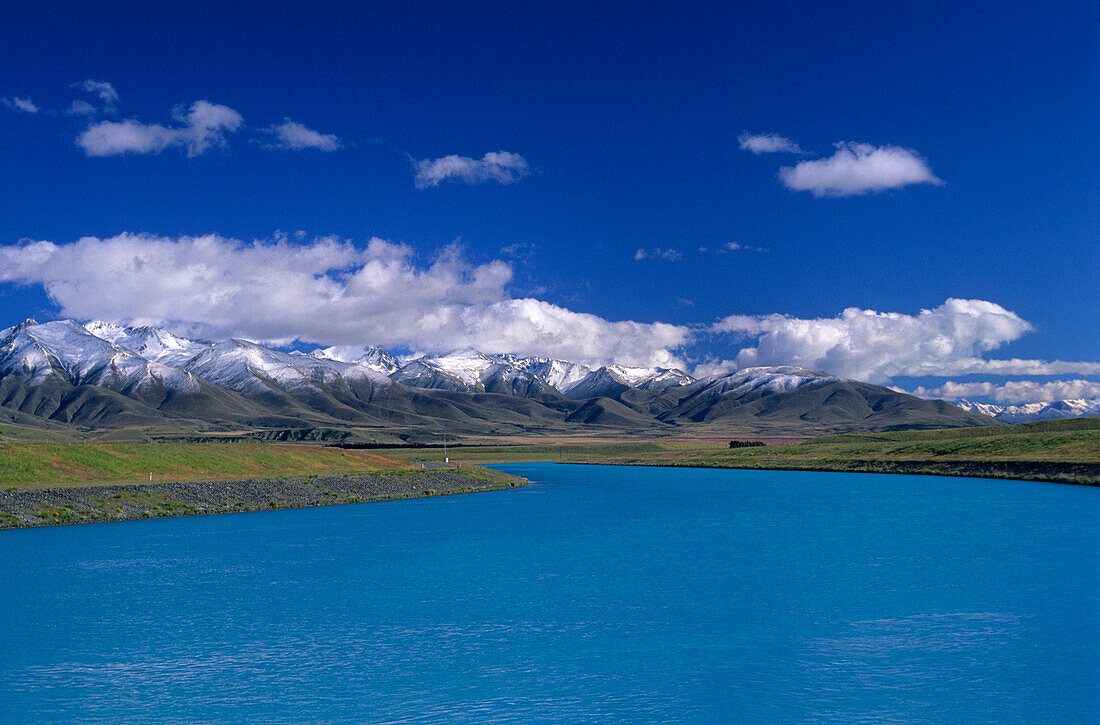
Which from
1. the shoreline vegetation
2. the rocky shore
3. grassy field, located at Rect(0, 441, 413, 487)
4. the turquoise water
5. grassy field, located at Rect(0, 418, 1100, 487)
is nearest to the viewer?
the turquoise water

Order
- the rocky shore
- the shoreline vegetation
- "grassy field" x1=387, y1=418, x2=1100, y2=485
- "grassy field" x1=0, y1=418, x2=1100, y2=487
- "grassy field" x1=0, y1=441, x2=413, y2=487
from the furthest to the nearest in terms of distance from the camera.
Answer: "grassy field" x1=387, y1=418, x2=1100, y2=485 → "grassy field" x1=0, y1=418, x2=1100, y2=487 → "grassy field" x1=0, y1=441, x2=413, y2=487 → the shoreline vegetation → the rocky shore

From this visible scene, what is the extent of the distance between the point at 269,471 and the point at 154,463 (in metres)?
12.0

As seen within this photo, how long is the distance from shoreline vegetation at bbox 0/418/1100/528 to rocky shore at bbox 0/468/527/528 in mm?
99

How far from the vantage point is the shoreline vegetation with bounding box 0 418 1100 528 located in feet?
201

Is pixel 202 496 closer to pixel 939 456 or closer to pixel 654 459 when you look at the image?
pixel 939 456

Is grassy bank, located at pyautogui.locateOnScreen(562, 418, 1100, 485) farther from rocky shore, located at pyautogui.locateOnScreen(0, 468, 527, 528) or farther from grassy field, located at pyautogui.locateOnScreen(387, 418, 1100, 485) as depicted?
rocky shore, located at pyautogui.locateOnScreen(0, 468, 527, 528)

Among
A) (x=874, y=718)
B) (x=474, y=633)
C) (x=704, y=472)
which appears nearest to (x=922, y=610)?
(x=874, y=718)

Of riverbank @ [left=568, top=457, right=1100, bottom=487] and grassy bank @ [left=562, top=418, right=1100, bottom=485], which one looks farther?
grassy bank @ [left=562, top=418, right=1100, bottom=485]

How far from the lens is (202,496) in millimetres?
68375

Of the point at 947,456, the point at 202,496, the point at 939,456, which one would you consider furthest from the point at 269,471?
the point at 947,456

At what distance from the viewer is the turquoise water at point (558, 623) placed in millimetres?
19891

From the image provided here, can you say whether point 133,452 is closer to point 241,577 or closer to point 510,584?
point 241,577

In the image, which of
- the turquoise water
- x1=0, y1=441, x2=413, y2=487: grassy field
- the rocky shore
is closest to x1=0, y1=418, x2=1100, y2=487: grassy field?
x1=0, y1=441, x2=413, y2=487: grassy field

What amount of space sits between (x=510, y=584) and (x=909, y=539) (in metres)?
24.7
